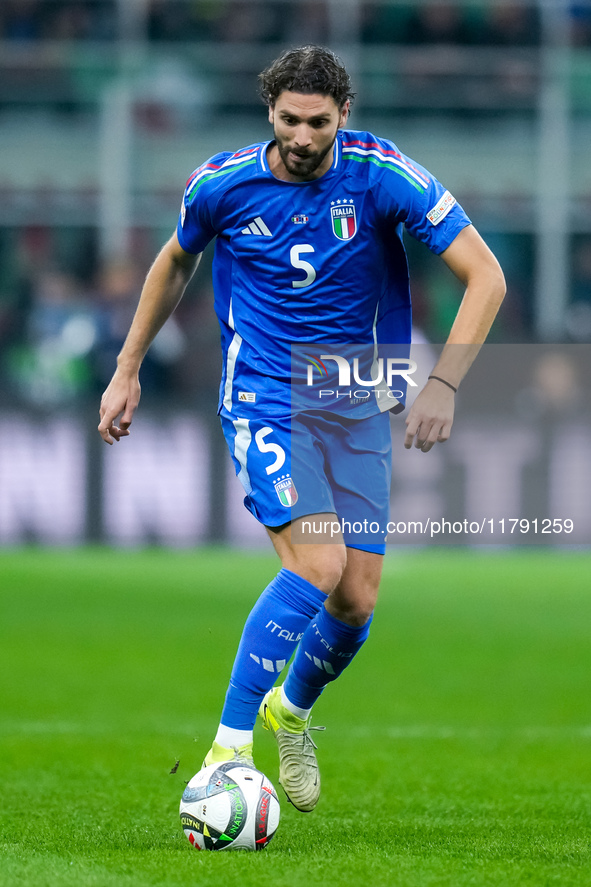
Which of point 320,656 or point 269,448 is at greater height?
point 269,448

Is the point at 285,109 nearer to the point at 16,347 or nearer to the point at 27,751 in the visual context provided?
the point at 27,751

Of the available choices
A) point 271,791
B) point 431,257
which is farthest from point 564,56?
point 271,791

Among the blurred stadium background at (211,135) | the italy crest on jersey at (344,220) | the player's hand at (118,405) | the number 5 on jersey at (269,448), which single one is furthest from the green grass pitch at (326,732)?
the blurred stadium background at (211,135)

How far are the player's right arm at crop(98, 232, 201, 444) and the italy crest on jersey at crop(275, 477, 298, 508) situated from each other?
0.54m

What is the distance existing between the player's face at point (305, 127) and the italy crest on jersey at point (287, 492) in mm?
838

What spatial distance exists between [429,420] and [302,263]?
0.67 m

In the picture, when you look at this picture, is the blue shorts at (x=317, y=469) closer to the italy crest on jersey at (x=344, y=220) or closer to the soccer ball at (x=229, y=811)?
the italy crest on jersey at (x=344, y=220)

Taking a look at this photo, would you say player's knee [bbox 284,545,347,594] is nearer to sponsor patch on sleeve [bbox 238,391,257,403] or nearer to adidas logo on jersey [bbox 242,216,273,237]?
sponsor patch on sleeve [bbox 238,391,257,403]

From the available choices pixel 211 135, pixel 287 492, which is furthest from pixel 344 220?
pixel 211 135

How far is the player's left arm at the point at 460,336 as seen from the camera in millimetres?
3525

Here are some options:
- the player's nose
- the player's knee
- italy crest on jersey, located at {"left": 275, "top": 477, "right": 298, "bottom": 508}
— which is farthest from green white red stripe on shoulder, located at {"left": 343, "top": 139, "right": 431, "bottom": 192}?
the player's knee

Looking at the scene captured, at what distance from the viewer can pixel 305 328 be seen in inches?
157

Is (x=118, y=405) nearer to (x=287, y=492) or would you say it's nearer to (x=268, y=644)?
(x=287, y=492)

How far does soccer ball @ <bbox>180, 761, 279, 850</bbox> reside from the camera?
11.5 ft
